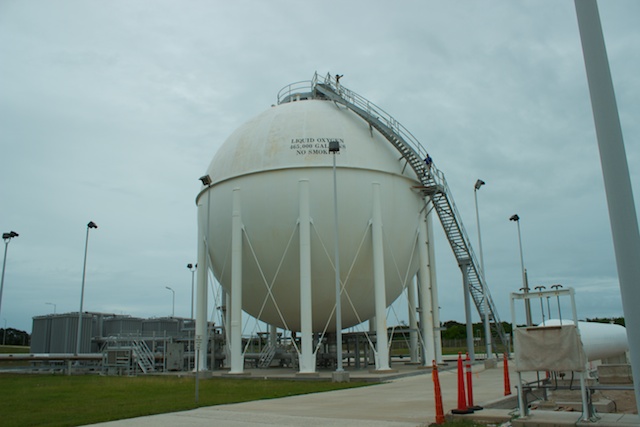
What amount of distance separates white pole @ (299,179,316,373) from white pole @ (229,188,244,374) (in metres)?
3.00

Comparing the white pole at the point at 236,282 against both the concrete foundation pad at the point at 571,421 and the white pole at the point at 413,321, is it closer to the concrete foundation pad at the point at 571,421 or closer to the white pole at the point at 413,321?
the white pole at the point at 413,321

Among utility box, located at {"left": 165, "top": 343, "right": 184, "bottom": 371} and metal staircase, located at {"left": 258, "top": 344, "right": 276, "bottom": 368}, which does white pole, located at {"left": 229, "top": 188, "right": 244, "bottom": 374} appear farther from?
Answer: utility box, located at {"left": 165, "top": 343, "right": 184, "bottom": 371}

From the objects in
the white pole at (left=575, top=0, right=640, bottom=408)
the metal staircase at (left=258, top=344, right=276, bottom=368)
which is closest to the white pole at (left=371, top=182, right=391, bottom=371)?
the metal staircase at (left=258, top=344, right=276, bottom=368)

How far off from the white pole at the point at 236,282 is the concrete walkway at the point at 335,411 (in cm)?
832

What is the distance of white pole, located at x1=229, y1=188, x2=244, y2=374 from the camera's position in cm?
2400

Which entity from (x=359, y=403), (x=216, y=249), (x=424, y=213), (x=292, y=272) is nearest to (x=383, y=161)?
(x=424, y=213)

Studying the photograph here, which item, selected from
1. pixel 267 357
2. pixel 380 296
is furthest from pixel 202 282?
pixel 380 296

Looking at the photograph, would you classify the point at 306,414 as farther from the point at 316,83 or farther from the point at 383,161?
the point at 316,83

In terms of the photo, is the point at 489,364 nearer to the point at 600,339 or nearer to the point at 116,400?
the point at 600,339

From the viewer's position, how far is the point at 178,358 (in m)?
32.3

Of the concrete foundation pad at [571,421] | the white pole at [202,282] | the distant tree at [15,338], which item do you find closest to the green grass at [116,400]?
the white pole at [202,282]

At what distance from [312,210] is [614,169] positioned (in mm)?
18124

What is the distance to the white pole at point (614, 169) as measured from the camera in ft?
17.6

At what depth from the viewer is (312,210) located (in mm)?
23453
